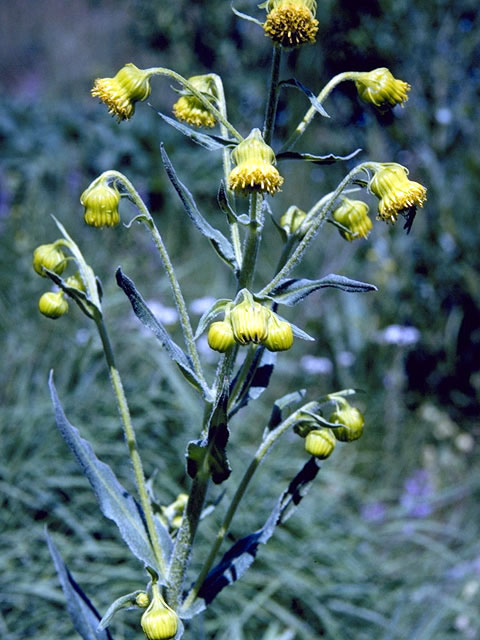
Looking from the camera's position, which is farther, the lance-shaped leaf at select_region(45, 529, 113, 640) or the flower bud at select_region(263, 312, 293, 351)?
the lance-shaped leaf at select_region(45, 529, 113, 640)

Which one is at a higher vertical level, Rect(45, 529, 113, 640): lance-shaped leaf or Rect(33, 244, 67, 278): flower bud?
Rect(33, 244, 67, 278): flower bud

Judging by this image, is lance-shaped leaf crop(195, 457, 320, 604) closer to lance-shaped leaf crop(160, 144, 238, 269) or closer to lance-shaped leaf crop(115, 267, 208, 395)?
lance-shaped leaf crop(115, 267, 208, 395)

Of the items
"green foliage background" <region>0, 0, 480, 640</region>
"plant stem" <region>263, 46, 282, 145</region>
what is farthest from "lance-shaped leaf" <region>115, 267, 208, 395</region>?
"green foliage background" <region>0, 0, 480, 640</region>

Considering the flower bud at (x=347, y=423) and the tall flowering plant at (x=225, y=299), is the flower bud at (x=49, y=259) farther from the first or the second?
the flower bud at (x=347, y=423)

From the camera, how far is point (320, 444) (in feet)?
3.83

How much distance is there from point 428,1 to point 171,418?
348 cm

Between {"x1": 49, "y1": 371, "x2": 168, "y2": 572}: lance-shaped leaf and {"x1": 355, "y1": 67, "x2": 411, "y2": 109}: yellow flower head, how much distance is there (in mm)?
705

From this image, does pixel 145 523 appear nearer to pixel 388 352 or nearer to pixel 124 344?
pixel 124 344

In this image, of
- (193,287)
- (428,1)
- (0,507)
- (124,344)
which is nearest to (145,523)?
(0,507)

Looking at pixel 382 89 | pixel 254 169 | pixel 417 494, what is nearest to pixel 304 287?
pixel 254 169

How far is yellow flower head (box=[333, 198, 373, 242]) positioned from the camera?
1.18m

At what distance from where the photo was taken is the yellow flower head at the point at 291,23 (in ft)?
3.15

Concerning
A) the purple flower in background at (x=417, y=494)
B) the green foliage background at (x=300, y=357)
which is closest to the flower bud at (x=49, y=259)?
the green foliage background at (x=300, y=357)

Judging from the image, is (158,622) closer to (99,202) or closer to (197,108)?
(99,202)
